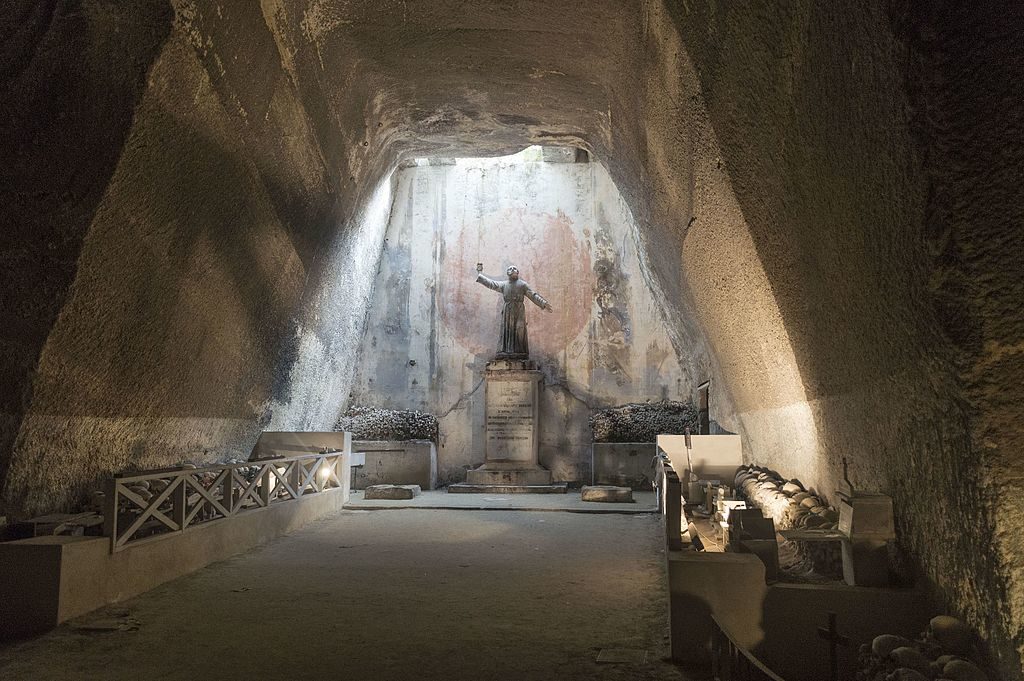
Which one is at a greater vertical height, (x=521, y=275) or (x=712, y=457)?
(x=521, y=275)

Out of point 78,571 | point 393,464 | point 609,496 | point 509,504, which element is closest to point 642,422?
point 609,496

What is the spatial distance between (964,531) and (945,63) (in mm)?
1994

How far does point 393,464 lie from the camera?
44.7 feet

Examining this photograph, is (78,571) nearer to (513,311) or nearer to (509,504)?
(509,504)

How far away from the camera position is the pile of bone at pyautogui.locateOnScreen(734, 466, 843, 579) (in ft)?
15.6

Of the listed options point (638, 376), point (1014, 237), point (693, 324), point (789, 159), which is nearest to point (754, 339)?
point (789, 159)

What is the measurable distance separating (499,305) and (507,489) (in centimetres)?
412

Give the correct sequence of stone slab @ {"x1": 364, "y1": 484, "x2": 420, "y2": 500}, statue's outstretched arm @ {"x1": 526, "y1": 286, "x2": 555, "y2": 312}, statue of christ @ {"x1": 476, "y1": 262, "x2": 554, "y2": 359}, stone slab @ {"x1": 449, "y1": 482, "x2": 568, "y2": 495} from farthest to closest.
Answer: statue's outstretched arm @ {"x1": 526, "y1": 286, "x2": 555, "y2": 312}, statue of christ @ {"x1": 476, "y1": 262, "x2": 554, "y2": 359}, stone slab @ {"x1": 449, "y1": 482, "x2": 568, "y2": 495}, stone slab @ {"x1": 364, "y1": 484, "x2": 420, "y2": 500}

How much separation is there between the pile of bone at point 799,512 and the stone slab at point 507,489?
488cm

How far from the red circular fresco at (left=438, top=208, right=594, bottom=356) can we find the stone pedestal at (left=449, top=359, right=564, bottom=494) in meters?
1.23

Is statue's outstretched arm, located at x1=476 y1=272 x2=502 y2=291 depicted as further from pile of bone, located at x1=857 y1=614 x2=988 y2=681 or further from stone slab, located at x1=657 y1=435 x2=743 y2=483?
pile of bone, located at x1=857 y1=614 x2=988 y2=681

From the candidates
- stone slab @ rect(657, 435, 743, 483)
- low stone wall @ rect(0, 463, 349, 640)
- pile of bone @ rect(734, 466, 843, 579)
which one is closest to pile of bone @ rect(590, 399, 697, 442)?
stone slab @ rect(657, 435, 743, 483)

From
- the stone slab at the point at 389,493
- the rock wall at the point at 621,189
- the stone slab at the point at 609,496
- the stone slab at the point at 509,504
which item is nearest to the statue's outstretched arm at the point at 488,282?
the rock wall at the point at 621,189

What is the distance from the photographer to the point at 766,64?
434 centimetres
